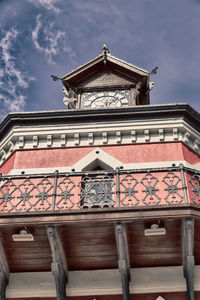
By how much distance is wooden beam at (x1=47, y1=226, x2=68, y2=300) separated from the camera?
8.52 meters

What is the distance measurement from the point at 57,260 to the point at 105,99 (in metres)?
7.07

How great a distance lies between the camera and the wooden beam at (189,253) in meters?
8.28

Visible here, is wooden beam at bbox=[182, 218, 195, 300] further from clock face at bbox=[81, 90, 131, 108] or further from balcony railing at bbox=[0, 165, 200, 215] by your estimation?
clock face at bbox=[81, 90, 131, 108]

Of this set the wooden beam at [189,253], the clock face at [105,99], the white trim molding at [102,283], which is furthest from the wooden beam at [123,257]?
the clock face at [105,99]

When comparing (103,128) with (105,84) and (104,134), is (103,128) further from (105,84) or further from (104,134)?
(105,84)

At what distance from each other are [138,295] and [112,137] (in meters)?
4.81

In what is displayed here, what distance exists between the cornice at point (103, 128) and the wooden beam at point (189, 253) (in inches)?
159

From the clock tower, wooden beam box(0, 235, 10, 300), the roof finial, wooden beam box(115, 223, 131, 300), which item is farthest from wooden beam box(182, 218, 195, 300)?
the roof finial

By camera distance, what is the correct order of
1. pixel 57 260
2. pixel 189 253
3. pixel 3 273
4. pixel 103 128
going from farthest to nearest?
pixel 103 128 < pixel 3 273 < pixel 57 260 < pixel 189 253

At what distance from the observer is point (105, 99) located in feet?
47.4

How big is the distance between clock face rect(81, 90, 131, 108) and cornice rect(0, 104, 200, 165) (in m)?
1.75

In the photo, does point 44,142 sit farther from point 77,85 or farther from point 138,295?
point 138,295

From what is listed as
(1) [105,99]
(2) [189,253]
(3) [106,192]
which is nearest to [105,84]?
(1) [105,99]

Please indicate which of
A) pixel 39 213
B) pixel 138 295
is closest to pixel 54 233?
pixel 39 213
